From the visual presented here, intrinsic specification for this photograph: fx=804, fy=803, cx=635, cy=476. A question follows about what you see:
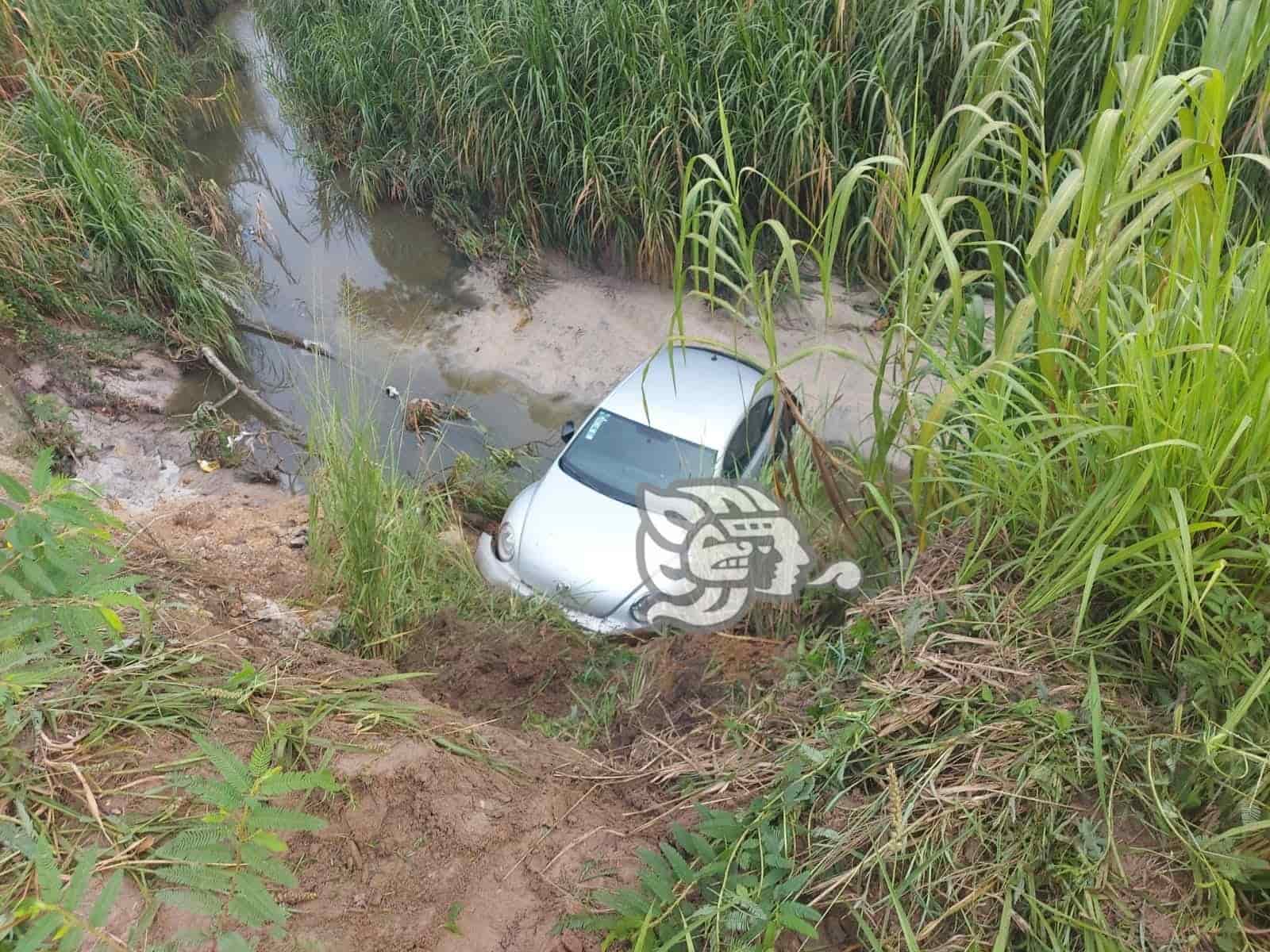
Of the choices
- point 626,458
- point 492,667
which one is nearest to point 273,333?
point 626,458

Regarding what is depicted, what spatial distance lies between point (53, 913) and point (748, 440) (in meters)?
4.07

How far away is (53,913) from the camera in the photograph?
45.3 inches

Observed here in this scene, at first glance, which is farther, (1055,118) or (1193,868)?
(1055,118)

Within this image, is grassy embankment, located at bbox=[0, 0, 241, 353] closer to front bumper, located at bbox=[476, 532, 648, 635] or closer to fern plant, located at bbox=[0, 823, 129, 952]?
front bumper, located at bbox=[476, 532, 648, 635]

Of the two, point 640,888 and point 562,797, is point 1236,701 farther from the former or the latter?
point 562,797

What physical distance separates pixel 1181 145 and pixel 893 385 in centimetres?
89

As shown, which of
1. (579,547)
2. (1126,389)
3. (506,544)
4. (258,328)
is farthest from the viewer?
(258,328)

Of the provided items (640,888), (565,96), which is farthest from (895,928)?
(565,96)

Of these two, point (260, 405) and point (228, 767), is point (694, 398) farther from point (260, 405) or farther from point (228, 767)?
point (228, 767)

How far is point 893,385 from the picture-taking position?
241 cm

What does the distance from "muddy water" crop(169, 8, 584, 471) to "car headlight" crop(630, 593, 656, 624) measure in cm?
245

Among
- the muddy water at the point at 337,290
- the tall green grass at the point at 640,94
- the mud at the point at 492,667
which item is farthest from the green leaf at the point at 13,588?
the tall green grass at the point at 640,94

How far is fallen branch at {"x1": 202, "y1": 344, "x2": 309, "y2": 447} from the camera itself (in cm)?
627

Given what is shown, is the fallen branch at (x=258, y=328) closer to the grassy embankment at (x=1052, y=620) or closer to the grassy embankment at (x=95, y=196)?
the grassy embankment at (x=95, y=196)
